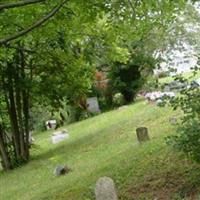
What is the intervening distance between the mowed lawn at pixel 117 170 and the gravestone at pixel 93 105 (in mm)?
14773

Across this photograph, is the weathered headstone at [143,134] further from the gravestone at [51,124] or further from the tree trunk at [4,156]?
the gravestone at [51,124]

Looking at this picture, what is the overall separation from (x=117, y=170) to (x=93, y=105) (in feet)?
85.9

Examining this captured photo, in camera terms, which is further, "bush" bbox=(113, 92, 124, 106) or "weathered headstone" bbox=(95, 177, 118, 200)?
"bush" bbox=(113, 92, 124, 106)

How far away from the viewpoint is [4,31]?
1463 cm

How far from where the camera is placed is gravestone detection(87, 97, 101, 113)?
125 feet

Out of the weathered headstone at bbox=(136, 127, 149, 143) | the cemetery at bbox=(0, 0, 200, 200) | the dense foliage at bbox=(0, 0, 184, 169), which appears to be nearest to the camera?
the cemetery at bbox=(0, 0, 200, 200)

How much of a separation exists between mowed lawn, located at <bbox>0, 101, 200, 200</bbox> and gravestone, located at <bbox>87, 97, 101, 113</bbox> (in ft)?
48.5

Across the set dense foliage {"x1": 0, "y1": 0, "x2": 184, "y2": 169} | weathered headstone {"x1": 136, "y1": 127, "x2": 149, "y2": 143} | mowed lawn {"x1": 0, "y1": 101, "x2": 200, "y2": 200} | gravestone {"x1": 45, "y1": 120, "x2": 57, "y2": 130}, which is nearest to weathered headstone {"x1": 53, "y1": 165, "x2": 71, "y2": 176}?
mowed lawn {"x1": 0, "y1": 101, "x2": 200, "y2": 200}

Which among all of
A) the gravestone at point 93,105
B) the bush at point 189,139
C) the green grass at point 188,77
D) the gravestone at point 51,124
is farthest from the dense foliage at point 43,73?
the gravestone at point 51,124

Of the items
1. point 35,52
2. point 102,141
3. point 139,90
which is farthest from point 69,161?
point 139,90

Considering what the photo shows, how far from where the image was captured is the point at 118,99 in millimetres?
38844

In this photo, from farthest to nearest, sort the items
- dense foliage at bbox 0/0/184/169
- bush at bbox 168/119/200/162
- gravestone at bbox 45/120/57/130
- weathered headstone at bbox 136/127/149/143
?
gravestone at bbox 45/120/57/130 → dense foliage at bbox 0/0/184/169 → weathered headstone at bbox 136/127/149/143 → bush at bbox 168/119/200/162

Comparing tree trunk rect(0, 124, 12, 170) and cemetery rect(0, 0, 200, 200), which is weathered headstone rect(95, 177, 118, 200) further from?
tree trunk rect(0, 124, 12, 170)

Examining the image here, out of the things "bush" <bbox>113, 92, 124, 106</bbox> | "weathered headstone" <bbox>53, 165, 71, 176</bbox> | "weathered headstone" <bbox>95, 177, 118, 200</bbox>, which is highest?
"weathered headstone" <bbox>95, 177, 118, 200</bbox>
